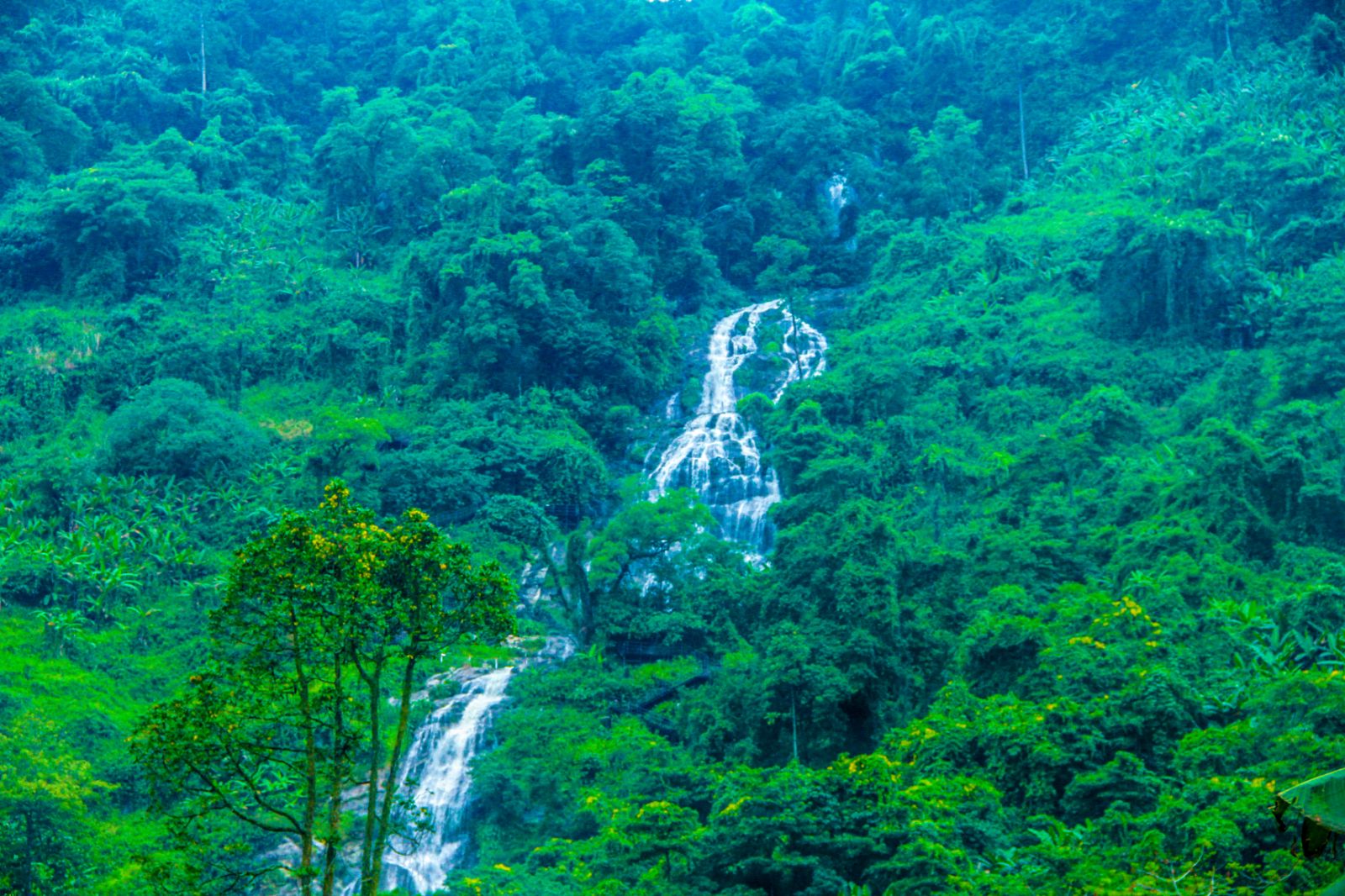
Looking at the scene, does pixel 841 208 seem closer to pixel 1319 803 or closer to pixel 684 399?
pixel 684 399

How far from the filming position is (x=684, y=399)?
1720 inches

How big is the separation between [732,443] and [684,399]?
4390 millimetres

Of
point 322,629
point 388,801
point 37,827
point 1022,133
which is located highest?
point 1022,133

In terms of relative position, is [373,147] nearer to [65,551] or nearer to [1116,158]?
[65,551]

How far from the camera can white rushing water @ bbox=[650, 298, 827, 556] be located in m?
37.5

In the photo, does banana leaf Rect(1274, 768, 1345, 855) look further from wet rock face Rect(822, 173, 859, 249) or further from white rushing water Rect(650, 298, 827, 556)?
wet rock face Rect(822, 173, 859, 249)

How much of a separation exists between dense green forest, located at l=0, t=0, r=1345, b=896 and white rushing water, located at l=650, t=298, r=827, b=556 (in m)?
1.15

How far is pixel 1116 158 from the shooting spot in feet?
164

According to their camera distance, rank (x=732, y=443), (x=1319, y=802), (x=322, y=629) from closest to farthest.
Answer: (x=1319, y=802)
(x=322, y=629)
(x=732, y=443)

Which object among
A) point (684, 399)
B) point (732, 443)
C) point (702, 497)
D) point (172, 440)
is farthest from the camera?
point (684, 399)

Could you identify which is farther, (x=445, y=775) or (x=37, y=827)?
(x=445, y=775)

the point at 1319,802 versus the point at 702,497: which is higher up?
the point at 702,497

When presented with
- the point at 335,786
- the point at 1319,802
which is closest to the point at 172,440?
the point at 335,786

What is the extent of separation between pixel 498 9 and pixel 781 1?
1792 centimetres
